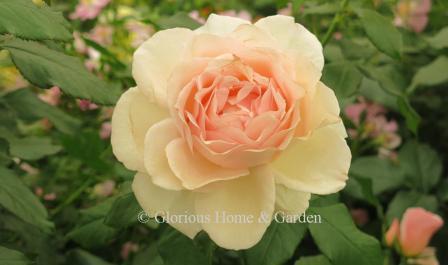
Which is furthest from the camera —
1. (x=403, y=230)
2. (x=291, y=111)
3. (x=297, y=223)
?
(x=403, y=230)

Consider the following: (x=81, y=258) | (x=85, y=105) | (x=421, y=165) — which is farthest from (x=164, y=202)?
(x=421, y=165)

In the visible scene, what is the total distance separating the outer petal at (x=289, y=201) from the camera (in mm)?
523

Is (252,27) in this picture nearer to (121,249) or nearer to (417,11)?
(121,249)

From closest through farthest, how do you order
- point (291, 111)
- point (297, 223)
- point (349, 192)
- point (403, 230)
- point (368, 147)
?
point (291, 111)
point (297, 223)
point (403, 230)
point (349, 192)
point (368, 147)

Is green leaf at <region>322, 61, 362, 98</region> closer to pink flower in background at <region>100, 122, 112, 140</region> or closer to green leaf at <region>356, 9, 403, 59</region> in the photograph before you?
green leaf at <region>356, 9, 403, 59</region>

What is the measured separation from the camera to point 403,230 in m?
0.85

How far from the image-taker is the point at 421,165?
1.10 metres

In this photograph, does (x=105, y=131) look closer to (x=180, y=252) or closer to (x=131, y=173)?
(x=131, y=173)

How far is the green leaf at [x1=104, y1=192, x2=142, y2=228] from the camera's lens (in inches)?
24.4

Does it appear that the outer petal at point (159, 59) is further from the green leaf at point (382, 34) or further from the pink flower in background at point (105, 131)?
the pink flower in background at point (105, 131)

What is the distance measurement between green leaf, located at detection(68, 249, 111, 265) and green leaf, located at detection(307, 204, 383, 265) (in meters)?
0.34

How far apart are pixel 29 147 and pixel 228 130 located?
501mm

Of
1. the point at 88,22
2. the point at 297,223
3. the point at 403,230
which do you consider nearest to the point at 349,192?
the point at 403,230

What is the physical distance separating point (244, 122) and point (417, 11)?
0.93 metres
